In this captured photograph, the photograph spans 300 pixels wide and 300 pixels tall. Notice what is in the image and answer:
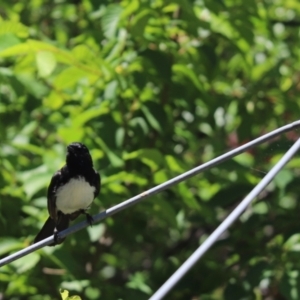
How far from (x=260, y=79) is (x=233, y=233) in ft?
2.97

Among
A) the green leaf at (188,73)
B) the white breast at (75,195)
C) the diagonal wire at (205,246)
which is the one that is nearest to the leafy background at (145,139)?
the green leaf at (188,73)

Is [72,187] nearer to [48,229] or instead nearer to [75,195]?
[75,195]

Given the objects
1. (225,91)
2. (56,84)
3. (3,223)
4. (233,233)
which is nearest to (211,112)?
(225,91)

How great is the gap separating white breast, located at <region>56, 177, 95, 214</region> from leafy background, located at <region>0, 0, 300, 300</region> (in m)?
0.12

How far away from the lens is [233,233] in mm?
3955

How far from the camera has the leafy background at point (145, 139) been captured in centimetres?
340

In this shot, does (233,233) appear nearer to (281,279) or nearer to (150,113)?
(281,279)

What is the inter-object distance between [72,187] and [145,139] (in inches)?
25.5

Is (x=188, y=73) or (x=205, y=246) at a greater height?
(x=205, y=246)

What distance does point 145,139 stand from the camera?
150 inches

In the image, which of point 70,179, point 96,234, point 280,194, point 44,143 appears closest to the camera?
point 70,179

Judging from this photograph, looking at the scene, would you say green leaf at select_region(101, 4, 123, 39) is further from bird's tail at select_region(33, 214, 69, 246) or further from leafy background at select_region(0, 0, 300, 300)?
bird's tail at select_region(33, 214, 69, 246)

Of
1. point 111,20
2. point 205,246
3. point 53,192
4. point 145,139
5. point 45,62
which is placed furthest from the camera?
point 145,139

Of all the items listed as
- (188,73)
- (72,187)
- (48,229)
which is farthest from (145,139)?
(48,229)
